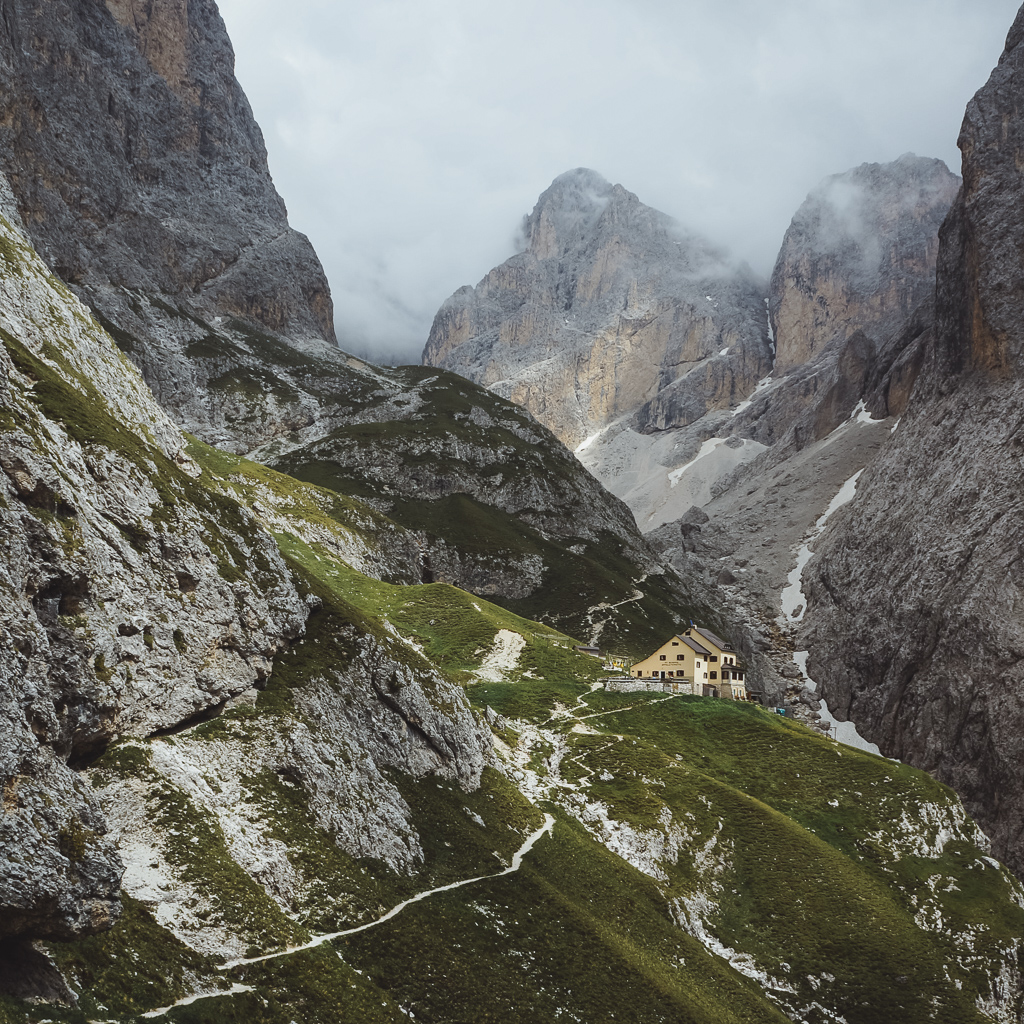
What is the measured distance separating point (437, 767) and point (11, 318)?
43216 mm

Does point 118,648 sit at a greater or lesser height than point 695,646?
lesser

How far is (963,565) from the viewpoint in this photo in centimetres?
15325

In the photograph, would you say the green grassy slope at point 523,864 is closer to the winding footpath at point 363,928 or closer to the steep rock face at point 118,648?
the winding footpath at point 363,928

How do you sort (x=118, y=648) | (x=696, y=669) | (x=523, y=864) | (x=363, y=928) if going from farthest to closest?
(x=696, y=669)
(x=523, y=864)
(x=118, y=648)
(x=363, y=928)

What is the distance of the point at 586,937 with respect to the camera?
45.3 metres

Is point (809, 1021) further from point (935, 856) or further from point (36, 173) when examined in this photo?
point (36, 173)

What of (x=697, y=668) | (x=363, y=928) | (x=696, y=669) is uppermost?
(x=697, y=668)

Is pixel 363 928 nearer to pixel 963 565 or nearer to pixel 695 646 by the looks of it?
pixel 695 646

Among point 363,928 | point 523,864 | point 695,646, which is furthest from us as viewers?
point 695,646

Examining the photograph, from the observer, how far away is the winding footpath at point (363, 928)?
1104 inches

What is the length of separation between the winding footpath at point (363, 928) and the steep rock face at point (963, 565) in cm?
10270

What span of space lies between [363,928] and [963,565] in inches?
5717

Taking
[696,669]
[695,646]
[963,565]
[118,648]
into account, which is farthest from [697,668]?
[963,565]

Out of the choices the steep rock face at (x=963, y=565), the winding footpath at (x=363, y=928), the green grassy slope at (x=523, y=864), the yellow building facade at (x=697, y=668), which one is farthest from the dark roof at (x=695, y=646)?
the steep rock face at (x=963, y=565)
